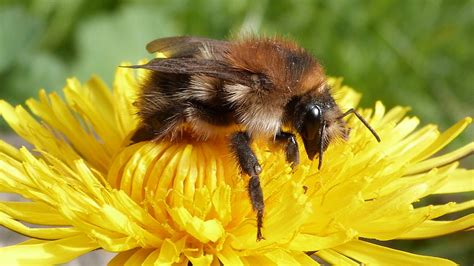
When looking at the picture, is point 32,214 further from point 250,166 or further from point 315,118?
point 315,118

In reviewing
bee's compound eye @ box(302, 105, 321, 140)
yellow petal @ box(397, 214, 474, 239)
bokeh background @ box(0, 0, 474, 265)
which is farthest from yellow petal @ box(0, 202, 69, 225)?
bokeh background @ box(0, 0, 474, 265)

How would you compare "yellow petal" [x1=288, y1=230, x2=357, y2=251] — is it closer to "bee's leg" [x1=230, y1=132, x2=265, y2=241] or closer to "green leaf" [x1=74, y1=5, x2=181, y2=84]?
"bee's leg" [x1=230, y1=132, x2=265, y2=241]

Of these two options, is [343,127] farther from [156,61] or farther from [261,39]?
[156,61]

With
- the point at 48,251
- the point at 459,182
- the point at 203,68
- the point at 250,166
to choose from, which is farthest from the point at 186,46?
the point at 459,182

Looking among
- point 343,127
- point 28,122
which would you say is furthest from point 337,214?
point 28,122

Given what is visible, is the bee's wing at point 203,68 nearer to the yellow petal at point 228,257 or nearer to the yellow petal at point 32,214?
the yellow petal at point 228,257
